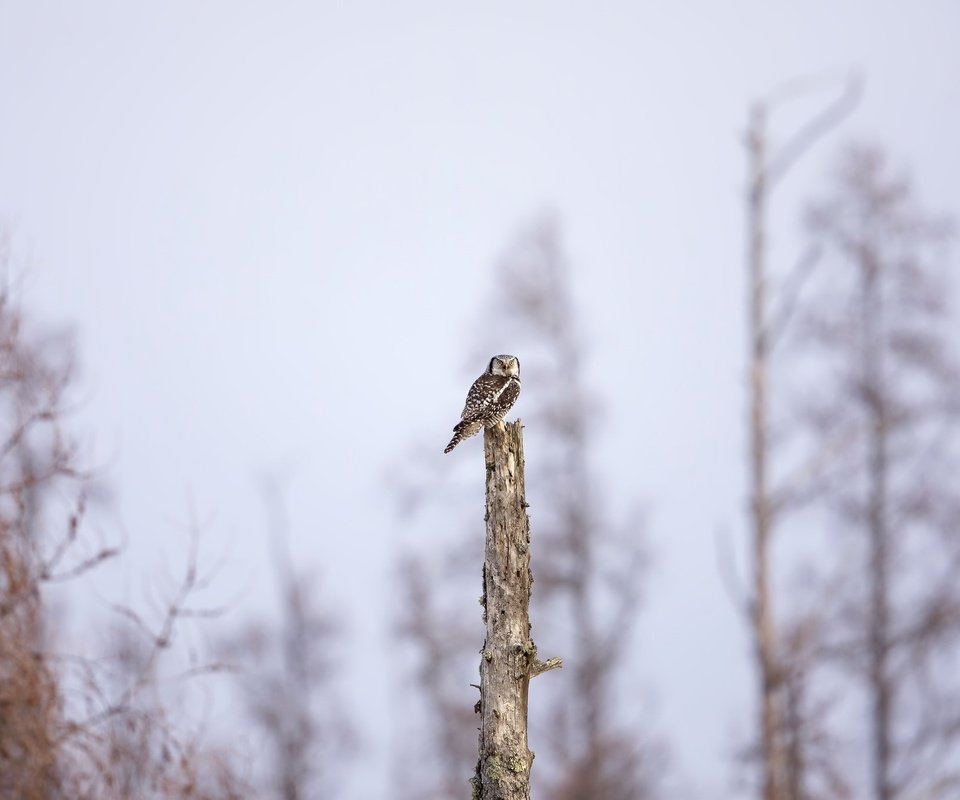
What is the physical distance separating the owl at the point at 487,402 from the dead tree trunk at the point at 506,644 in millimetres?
585

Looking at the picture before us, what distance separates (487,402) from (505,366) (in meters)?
0.74

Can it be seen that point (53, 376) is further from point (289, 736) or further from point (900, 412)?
point (289, 736)

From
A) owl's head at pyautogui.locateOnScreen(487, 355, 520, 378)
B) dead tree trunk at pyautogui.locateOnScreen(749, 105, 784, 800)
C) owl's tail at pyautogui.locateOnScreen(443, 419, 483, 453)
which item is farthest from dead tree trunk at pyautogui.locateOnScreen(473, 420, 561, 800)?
dead tree trunk at pyautogui.locateOnScreen(749, 105, 784, 800)

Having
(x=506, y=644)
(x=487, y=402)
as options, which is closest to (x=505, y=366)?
(x=487, y=402)

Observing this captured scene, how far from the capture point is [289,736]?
15.5 metres

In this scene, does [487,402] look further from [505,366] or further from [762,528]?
[762,528]

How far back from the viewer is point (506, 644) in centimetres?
569

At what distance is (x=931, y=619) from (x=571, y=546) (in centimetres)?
545

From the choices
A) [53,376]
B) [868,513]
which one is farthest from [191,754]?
[868,513]

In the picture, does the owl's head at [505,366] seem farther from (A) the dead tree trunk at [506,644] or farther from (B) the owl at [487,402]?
(A) the dead tree trunk at [506,644]

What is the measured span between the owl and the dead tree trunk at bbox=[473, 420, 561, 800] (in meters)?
0.58

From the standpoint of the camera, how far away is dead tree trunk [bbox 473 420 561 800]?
565 centimetres

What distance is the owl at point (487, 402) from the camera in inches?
262

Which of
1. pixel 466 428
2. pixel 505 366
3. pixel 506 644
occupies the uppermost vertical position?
pixel 505 366
